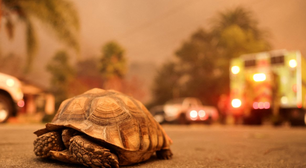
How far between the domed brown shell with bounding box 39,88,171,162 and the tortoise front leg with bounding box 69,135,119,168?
9cm

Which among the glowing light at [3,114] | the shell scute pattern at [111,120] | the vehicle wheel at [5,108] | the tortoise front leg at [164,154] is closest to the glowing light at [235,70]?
the vehicle wheel at [5,108]

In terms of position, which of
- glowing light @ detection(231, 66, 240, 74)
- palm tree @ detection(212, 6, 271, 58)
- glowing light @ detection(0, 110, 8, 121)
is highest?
palm tree @ detection(212, 6, 271, 58)

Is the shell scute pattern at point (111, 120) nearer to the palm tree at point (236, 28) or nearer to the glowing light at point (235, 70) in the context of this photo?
the glowing light at point (235, 70)

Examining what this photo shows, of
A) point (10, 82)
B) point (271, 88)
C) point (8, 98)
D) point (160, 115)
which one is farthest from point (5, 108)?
point (271, 88)

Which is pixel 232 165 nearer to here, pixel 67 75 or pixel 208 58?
pixel 67 75

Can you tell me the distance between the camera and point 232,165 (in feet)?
12.8

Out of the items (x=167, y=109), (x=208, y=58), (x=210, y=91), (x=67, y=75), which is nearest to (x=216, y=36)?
(x=208, y=58)

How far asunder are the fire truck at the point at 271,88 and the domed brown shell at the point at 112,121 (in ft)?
43.4

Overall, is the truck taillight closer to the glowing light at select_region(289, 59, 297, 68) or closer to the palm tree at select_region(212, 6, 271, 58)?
the glowing light at select_region(289, 59, 297, 68)

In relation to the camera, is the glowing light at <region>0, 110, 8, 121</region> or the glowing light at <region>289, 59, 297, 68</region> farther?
the glowing light at <region>289, 59, 297, 68</region>

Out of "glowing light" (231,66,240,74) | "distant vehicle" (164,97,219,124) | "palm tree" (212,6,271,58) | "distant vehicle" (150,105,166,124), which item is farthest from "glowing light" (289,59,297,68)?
"palm tree" (212,6,271,58)

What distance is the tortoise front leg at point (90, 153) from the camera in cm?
286

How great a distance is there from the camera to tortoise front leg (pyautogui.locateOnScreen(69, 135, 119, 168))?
2861 mm

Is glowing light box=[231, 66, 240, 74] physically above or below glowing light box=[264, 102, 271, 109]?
above
